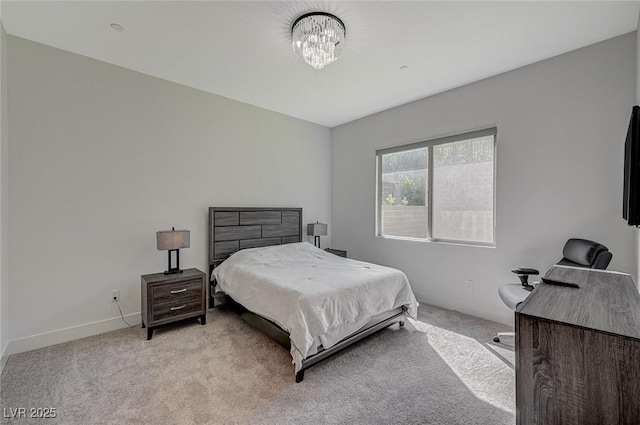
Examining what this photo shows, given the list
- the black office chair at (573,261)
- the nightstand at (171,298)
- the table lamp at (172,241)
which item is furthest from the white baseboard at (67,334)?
the black office chair at (573,261)

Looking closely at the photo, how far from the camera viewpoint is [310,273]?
2973 millimetres

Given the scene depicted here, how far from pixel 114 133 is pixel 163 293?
5.91 ft

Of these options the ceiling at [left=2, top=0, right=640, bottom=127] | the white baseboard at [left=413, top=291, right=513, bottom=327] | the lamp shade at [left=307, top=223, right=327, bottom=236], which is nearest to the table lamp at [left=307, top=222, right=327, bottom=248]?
the lamp shade at [left=307, top=223, right=327, bottom=236]

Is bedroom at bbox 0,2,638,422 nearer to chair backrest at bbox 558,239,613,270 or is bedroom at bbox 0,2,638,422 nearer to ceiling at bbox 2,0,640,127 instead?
ceiling at bbox 2,0,640,127

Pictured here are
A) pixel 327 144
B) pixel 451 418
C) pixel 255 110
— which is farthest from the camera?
pixel 327 144

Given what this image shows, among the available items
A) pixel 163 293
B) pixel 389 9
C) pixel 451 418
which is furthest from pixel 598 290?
pixel 163 293

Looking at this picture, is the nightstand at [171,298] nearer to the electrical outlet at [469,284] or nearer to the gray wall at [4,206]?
the gray wall at [4,206]

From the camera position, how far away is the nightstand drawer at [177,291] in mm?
2811

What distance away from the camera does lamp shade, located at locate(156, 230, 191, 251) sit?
294 centimetres

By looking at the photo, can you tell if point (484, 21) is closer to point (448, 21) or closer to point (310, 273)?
point (448, 21)

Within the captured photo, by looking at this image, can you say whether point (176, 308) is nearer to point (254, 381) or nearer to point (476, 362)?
point (254, 381)

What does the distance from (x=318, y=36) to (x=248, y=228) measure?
8.51ft

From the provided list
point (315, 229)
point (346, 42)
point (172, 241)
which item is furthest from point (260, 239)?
point (346, 42)

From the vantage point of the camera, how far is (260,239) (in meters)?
4.07
